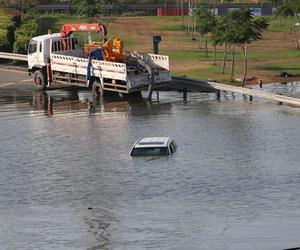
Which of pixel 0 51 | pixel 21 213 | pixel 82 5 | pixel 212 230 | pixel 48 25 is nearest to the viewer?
pixel 212 230

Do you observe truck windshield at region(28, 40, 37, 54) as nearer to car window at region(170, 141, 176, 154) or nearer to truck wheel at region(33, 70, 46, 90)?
truck wheel at region(33, 70, 46, 90)

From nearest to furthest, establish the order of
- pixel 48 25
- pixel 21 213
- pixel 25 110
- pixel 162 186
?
1. pixel 21 213
2. pixel 162 186
3. pixel 25 110
4. pixel 48 25

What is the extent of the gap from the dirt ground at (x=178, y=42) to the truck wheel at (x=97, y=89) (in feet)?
42.5

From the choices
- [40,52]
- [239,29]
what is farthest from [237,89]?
[40,52]

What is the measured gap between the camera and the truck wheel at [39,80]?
76938 millimetres

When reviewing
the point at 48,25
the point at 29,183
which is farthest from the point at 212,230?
the point at 48,25

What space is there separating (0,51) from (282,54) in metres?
29.2

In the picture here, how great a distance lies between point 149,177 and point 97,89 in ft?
88.5

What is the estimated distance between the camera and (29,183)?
46438 mm

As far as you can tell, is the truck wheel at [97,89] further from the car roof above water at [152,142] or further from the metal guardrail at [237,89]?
the car roof above water at [152,142]

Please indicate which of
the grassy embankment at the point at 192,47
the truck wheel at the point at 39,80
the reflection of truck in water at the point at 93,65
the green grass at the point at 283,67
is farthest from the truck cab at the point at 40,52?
the green grass at the point at 283,67

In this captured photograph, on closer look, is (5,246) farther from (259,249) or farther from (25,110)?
(25,110)

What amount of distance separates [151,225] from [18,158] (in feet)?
52.4

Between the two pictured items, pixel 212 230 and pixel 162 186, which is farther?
pixel 162 186
